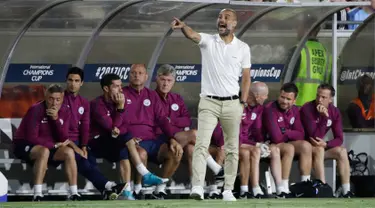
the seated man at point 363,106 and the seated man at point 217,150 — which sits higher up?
the seated man at point 363,106

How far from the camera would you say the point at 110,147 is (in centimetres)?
1636

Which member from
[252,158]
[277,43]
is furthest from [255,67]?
[252,158]

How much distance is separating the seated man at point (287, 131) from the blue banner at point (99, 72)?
0.70m

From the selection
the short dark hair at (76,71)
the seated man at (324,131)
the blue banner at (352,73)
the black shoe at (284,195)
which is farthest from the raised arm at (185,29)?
the blue banner at (352,73)

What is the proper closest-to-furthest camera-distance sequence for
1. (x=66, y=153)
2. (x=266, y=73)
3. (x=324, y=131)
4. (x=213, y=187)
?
(x=66, y=153) < (x=213, y=187) < (x=324, y=131) < (x=266, y=73)

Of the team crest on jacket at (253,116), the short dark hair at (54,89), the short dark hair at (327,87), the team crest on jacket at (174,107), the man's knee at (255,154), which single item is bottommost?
the man's knee at (255,154)

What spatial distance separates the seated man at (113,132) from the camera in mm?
16172

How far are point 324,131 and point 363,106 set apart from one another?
4.55 ft

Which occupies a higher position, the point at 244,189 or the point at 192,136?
the point at 192,136

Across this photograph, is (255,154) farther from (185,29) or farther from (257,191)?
(185,29)

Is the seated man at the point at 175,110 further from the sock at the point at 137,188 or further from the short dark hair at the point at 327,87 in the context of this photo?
the short dark hair at the point at 327,87

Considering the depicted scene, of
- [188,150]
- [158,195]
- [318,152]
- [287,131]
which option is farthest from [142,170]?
[318,152]

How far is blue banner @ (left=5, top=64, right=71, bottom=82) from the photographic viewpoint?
53.9 feet

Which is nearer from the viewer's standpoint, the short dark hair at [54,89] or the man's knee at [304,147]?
the short dark hair at [54,89]
